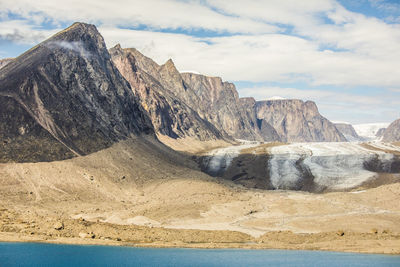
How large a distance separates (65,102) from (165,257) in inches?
2995

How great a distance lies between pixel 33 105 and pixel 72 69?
67.8 ft

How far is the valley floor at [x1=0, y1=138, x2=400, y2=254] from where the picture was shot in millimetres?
66438

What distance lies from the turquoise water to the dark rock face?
147ft

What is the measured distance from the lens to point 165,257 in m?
55.8

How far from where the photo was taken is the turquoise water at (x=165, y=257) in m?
52.3

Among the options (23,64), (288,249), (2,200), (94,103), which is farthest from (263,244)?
(23,64)

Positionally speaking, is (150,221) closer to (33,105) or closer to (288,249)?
(288,249)

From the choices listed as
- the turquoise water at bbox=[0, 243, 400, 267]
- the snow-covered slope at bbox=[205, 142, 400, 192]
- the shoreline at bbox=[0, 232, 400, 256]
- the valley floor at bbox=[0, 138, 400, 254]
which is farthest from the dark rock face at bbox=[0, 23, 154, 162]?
the turquoise water at bbox=[0, 243, 400, 267]

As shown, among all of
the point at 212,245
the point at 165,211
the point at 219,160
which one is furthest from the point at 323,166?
the point at 212,245

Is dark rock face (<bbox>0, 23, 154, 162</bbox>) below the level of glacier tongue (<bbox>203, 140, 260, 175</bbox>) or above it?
above

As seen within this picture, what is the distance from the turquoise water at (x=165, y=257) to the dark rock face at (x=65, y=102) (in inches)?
A: 1767

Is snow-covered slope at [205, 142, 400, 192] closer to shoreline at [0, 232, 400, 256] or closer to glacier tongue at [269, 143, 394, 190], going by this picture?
glacier tongue at [269, 143, 394, 190]

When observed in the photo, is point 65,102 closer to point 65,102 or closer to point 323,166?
point 65,102

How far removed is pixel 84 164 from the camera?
106 m
